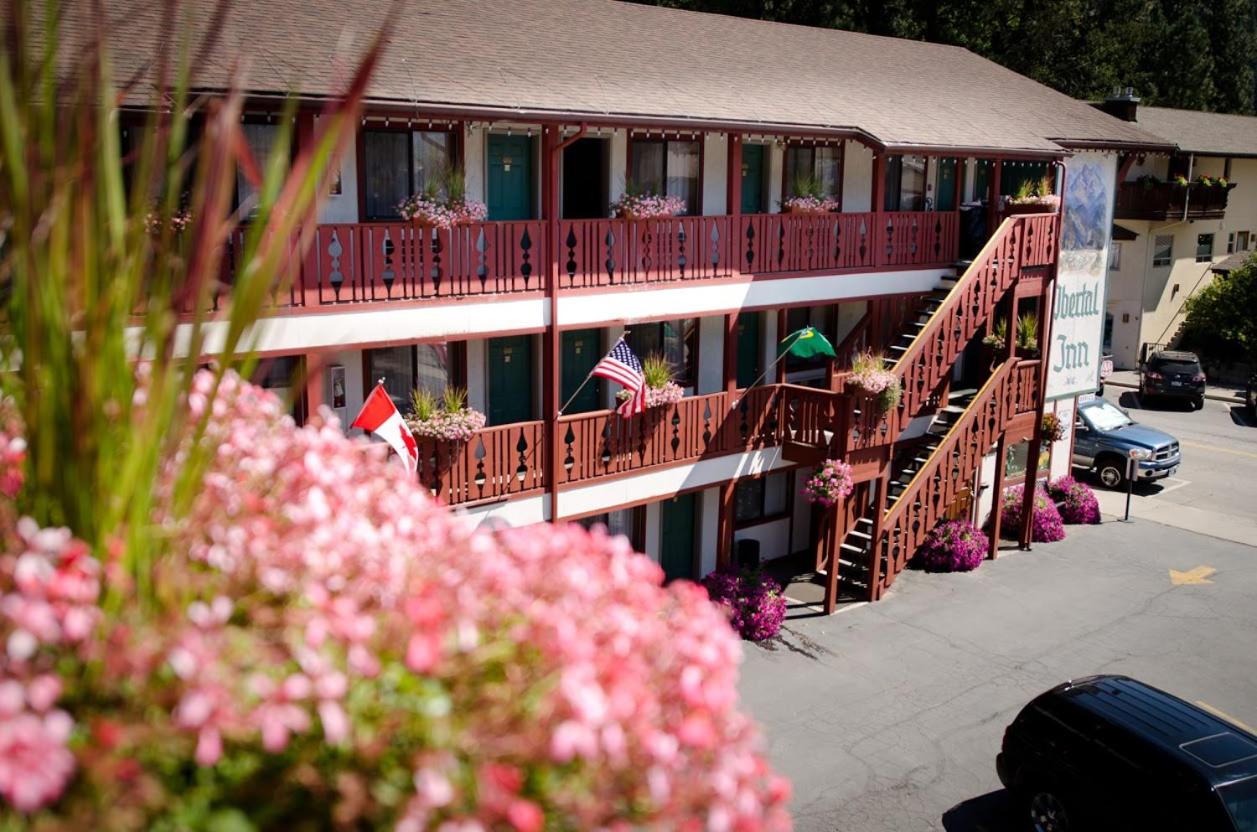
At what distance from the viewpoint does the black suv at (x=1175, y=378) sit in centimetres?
3866

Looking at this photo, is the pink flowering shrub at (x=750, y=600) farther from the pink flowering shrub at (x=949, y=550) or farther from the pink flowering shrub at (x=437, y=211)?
the pink flowering shrub at (x=437, y=211)

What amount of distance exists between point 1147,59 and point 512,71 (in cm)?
5791

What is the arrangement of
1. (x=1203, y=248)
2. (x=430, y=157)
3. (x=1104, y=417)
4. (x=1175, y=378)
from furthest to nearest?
(x=1203, y=248) → (x=1175, y=378) → (x=1104, y=417) → (x=430, y=157)

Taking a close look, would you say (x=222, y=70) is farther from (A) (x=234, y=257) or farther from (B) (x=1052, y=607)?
(B) (x=1052, y=607)

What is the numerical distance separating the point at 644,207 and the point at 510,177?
2.09 metres

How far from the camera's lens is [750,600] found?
1945 cm

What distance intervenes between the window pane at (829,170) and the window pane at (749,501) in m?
5.60

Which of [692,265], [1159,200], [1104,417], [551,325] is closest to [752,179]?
[692,265]

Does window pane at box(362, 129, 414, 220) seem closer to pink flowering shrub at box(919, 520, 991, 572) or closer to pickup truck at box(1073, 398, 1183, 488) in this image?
pink flowering shrub at box(919, 520, 991, 572)

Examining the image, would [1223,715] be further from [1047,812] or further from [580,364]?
[580,364]

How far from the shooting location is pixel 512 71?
669 inches

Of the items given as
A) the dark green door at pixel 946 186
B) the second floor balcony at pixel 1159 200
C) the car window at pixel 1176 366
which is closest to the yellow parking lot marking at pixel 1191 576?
the dark green door at pixel 946 186

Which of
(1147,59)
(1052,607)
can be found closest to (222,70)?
(1052,607)

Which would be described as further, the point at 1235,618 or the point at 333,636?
the point at 1235,618
